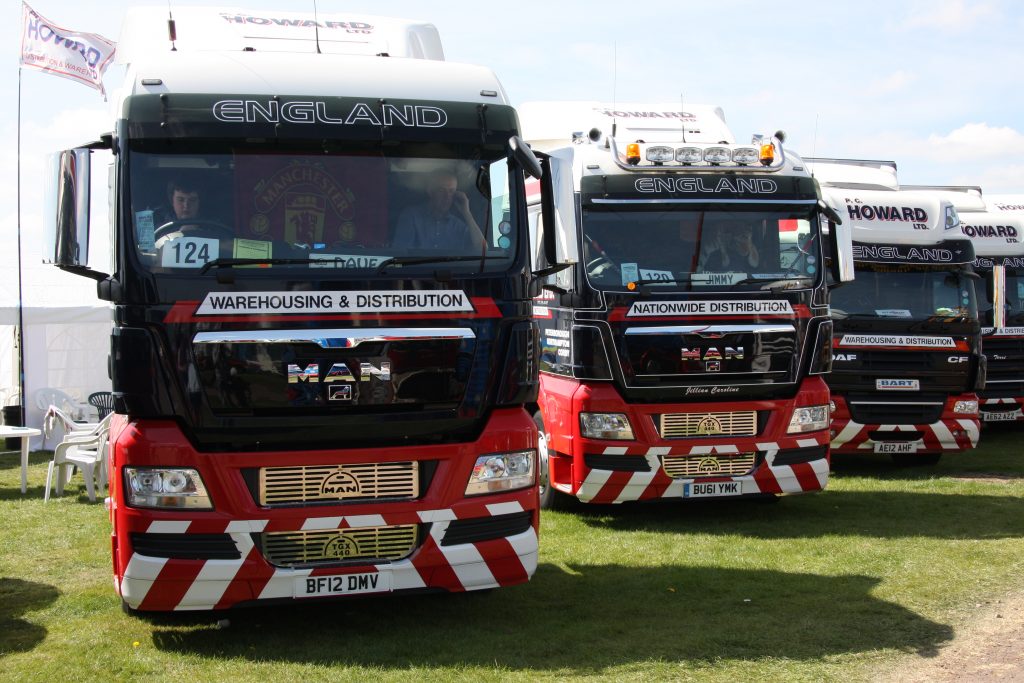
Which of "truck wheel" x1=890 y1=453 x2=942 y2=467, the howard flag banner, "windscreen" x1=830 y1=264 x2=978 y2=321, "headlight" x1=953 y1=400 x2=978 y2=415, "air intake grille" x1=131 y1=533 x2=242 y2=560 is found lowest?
"truck wheel" x1=890 y1=453 x2=942 y2=467

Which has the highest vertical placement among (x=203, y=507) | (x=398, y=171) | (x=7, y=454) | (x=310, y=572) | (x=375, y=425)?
(x=398, y=171)

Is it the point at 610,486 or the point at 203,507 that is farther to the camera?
the point at 610,486

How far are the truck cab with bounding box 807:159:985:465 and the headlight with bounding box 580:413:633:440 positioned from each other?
3.93m

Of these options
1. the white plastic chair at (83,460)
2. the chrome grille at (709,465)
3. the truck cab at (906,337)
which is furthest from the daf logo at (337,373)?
the truck cab at (906,337)

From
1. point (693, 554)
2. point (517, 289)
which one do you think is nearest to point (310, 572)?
point (517, 289)

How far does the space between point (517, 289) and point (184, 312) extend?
1.70 meters

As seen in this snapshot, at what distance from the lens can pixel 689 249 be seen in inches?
343

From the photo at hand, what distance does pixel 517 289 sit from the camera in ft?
19.0

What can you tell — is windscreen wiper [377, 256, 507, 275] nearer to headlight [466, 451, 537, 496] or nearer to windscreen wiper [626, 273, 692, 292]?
headlight [466, 451, 537, 496]

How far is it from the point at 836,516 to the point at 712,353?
2072 mm

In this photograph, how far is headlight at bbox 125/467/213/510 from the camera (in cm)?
539

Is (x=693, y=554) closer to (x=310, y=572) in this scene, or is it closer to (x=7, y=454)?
(x=310, y=572)

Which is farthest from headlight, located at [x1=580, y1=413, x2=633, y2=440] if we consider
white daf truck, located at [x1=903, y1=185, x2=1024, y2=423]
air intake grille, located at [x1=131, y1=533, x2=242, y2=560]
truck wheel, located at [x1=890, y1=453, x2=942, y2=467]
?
white daf truck, located at [x1=903, y1=185, x2=1024, y2=423]

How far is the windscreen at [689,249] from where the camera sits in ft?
28.2
